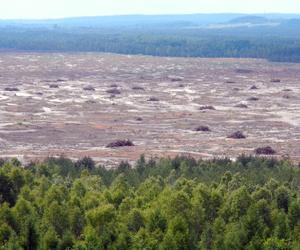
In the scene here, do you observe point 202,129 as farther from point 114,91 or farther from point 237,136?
point 114,91

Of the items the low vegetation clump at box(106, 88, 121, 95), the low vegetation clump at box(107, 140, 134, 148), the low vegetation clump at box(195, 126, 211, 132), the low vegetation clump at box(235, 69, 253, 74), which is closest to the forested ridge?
the low vegetation clump at box(107, 140, 134, 148)

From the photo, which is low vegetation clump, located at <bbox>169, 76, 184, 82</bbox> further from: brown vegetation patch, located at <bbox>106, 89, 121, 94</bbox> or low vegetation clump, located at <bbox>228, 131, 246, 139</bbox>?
low vegetation clump, located at <bbox>228, 131, 246, 139</bbox>

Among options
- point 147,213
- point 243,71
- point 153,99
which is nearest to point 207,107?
point 153,99

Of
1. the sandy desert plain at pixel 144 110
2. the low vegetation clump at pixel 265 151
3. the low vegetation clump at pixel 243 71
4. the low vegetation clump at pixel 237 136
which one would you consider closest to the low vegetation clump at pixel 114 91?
the sandy desert plain at pixel 144 110

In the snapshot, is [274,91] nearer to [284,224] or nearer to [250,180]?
[250,180]

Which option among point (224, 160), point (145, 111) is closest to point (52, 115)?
point (145, 111)
